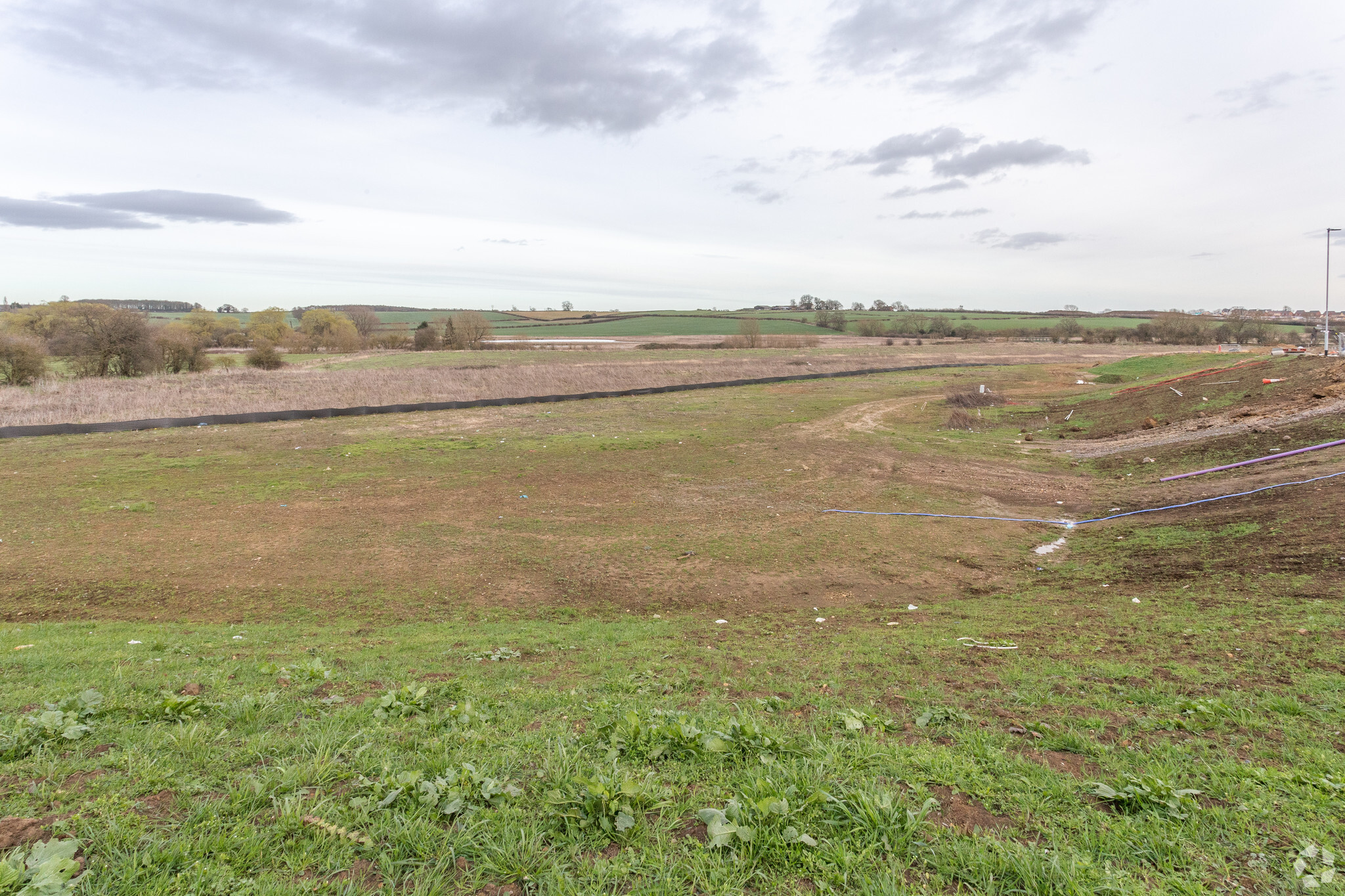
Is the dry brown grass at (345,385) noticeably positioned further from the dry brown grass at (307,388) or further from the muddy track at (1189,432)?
the muddy track at (1189,432)

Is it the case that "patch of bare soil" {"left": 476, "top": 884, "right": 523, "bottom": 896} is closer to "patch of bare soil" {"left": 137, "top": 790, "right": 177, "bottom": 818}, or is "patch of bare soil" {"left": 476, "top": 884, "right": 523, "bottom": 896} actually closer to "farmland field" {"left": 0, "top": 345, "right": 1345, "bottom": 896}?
"farmland field" {"left": 0, "top": 345, "right": 1345, "bottom": 896}

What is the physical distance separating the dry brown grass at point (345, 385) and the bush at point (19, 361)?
158 cm

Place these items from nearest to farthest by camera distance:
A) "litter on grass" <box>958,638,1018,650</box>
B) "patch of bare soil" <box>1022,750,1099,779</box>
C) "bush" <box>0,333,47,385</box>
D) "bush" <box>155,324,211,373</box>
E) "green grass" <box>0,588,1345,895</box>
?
"green grass" <box>0,588,1345,895</box> < "patch of bare soil" <box>1022,750,1099,779</box> < "litter on grass" <box>958,638,1018,650</box> < "bush" <box>0,333,47,385</box> < "bush" <box>155,324,211,373</box>

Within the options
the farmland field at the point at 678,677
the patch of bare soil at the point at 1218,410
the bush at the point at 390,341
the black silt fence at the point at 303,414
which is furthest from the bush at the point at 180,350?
the patch of bare soil at the point at 1218,410

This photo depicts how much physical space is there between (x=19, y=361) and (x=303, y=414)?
22863mm

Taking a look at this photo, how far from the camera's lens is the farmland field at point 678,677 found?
315 cm

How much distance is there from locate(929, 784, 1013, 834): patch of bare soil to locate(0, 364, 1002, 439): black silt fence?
3151 cm

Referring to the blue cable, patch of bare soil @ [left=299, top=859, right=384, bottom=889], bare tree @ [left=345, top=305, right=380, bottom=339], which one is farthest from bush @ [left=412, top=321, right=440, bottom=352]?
patch of bare soil @ [left=299, top=859, right=384, bottom=889]

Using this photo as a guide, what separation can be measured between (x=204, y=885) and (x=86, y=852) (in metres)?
0.65

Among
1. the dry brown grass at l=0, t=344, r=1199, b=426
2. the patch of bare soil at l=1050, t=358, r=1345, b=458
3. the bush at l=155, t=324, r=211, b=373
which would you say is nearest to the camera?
the patch of bare soil at l=1050, t=358, r=1345, b=458

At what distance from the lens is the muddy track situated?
1788 centimetres

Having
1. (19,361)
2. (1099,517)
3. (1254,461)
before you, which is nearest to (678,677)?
(1099,517)

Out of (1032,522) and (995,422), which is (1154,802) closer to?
(1032,522)

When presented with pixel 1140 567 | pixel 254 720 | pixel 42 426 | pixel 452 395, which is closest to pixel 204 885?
pixel 254 720
